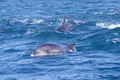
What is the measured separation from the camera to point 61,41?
91.3 ft

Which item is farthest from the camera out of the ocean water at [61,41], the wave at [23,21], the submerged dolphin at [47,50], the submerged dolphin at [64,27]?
the wave at [23,21]

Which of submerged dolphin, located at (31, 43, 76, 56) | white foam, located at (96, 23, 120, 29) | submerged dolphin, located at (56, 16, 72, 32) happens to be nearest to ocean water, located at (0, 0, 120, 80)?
white foam, located at (96, 23, 120, 29)

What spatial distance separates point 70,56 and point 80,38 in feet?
17.4

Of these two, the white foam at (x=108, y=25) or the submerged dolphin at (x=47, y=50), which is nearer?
the submerged dolphin at (x=47, y=50)

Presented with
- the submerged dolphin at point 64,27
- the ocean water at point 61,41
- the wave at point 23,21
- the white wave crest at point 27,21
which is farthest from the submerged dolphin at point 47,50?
the white wave crest at point 27,21

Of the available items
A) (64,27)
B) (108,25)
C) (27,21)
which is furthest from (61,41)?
(27,21)

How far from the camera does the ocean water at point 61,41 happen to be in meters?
20.7

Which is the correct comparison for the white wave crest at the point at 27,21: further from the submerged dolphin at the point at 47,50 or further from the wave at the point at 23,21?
the submerged dolphin at the point at 47,50

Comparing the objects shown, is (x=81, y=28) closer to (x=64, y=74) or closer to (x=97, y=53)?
(x=97, y=53)

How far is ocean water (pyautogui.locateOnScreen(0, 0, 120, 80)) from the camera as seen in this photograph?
67.8 feet

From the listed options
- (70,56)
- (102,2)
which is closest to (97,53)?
(70,56)

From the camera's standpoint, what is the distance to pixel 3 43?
28.2m

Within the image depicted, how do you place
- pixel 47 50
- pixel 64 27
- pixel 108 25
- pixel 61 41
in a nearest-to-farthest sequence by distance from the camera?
pixel 47 50 → pixel 61 41 → pixel 64 27 → pixel 108 25

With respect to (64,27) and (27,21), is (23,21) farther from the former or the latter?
(64,27)
